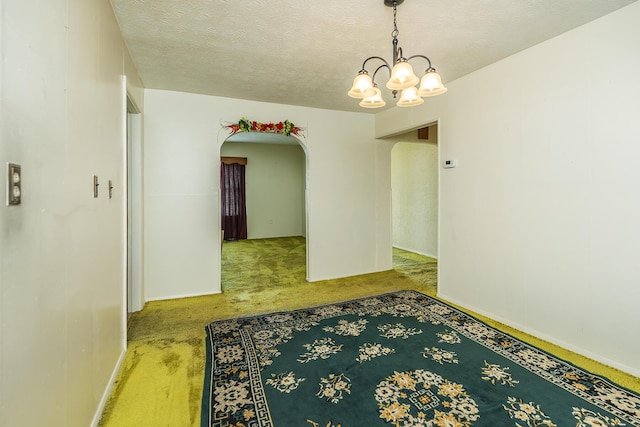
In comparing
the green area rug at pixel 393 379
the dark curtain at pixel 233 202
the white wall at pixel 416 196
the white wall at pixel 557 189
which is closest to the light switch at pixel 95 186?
the green area rug at pixel 393 379

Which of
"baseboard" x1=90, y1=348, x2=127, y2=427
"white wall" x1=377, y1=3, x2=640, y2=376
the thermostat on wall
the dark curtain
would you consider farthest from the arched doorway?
"baseboard" x1=90, y1=348, x2=127, y2=427

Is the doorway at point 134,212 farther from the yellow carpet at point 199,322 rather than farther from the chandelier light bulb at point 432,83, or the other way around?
the chandelier light bulb at point 432,83

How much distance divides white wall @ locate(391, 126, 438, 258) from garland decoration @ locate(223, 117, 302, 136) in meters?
2.40

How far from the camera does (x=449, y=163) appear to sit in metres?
3.47

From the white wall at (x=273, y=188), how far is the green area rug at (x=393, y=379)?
19.1 ft

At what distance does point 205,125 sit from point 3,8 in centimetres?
307

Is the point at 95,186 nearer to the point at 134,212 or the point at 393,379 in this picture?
the point at 134,212

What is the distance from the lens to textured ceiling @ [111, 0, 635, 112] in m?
2.05

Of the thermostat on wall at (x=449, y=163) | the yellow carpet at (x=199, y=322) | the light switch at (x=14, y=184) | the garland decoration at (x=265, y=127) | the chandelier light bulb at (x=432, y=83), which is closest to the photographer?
the light switch at (x=14, y=184)

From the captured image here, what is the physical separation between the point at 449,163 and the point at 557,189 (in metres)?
1.15

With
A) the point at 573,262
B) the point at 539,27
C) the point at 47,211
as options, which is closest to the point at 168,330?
the point at 47,211

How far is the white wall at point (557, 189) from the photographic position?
2121 mm

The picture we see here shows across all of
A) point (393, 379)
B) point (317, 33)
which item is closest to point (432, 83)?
point (317, 33)

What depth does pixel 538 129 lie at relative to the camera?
103 inches
